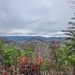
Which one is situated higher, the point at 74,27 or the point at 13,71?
the point at 74,27

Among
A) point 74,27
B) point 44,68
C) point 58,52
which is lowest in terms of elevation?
point 44,68

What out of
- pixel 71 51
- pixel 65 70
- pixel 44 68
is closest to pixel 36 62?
pixel 65 70

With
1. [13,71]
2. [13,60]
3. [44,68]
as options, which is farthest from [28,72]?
[13,60]

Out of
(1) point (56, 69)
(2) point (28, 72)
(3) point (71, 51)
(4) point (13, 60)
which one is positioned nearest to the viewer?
(3) point (71, 51)

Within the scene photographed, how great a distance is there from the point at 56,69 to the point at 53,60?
1.69 meters

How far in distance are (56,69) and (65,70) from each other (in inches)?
67.0

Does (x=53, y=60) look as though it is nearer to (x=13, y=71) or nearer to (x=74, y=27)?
(x=13, y=71)

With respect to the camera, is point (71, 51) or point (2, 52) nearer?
point (71, 51)

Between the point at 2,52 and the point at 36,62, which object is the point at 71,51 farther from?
the point at 2,52

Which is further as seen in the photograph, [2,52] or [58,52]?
[2,52]

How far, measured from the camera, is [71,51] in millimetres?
27828

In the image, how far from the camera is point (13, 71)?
43062 millimetres

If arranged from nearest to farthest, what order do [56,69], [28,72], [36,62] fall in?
1. [28,72]
2. [36,62]
3. [56,69]

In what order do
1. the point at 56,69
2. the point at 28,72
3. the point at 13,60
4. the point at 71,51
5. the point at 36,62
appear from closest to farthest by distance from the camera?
the point at 71,51 < the point at 28,72 < the point at 36,62 < the point at 56,69 < the point at 13,60
